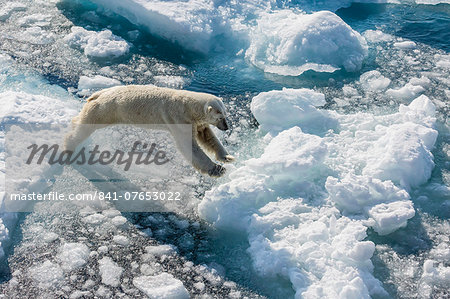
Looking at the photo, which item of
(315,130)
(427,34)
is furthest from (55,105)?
(427,34)

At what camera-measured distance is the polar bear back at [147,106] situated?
3.40m

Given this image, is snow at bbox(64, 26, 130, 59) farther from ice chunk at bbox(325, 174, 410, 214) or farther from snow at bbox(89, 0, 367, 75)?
ice chunk at bbox(325, 174, 410, 214)

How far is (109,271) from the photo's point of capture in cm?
297

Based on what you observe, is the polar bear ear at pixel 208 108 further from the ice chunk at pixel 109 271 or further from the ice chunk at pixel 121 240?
the ice chunk at pixel 109 271

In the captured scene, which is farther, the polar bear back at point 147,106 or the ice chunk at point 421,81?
the ice chunk at point 421,81

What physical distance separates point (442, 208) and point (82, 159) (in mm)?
2921

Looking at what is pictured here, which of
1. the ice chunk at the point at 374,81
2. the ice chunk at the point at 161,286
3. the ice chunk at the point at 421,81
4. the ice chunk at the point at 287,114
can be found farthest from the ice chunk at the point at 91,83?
the ice chunk at the point at 421,81

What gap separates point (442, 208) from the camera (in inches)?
141

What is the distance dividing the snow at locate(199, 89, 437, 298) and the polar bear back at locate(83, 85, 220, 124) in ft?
2.12

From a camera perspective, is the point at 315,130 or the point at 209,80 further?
the point at 209,80

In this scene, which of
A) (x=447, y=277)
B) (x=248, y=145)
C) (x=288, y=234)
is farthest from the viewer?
(x=248, y=145)

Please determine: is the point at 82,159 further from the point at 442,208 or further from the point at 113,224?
the point at 442,208

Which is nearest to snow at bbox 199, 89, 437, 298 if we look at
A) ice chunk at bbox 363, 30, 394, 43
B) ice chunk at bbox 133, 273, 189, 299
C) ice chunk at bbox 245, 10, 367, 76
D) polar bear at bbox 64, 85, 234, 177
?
polar bear at bbox 64, 85, 234, 177

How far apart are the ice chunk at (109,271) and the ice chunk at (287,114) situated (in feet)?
6.50
